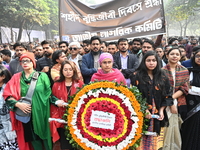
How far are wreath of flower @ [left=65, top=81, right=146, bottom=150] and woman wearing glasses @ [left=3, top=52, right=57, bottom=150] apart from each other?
2.22 feet

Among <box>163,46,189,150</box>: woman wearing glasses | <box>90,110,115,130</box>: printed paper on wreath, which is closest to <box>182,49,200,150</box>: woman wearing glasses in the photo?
<box>163,46,189,150</box>: woman wearing glasses

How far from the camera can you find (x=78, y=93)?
2.32 m

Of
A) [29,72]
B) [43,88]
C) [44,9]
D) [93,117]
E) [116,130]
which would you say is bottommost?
[116,130]

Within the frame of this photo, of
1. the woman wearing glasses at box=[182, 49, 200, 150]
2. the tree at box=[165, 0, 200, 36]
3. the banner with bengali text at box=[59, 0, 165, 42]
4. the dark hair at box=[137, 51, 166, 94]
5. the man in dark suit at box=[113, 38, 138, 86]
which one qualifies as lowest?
the woman wearing glasses at box=[182, 49, 200, 150]

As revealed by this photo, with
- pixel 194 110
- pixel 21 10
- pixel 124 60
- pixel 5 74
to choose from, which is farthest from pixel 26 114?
pixel 21 10

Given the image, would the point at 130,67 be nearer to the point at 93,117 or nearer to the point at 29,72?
the point at 93,117

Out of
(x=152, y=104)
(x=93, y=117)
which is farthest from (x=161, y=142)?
(x=93, y=117)

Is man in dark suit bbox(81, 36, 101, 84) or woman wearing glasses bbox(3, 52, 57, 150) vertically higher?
man in dark suit bbox(81, 36, 101, 84)

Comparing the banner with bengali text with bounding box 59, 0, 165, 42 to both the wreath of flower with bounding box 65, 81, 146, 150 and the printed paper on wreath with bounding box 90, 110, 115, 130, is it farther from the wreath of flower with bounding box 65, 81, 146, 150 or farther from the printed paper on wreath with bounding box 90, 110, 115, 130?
the printed paper on wreath with bounding box 90, 110, 115, 130

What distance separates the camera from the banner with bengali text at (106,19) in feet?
14.6

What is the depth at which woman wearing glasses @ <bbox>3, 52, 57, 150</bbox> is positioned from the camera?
259 cm

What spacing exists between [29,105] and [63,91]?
0.56m

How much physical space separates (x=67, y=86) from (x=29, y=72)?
66cm

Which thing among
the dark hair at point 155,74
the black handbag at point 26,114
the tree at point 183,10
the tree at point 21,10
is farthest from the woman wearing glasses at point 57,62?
the tree at point 21,10
